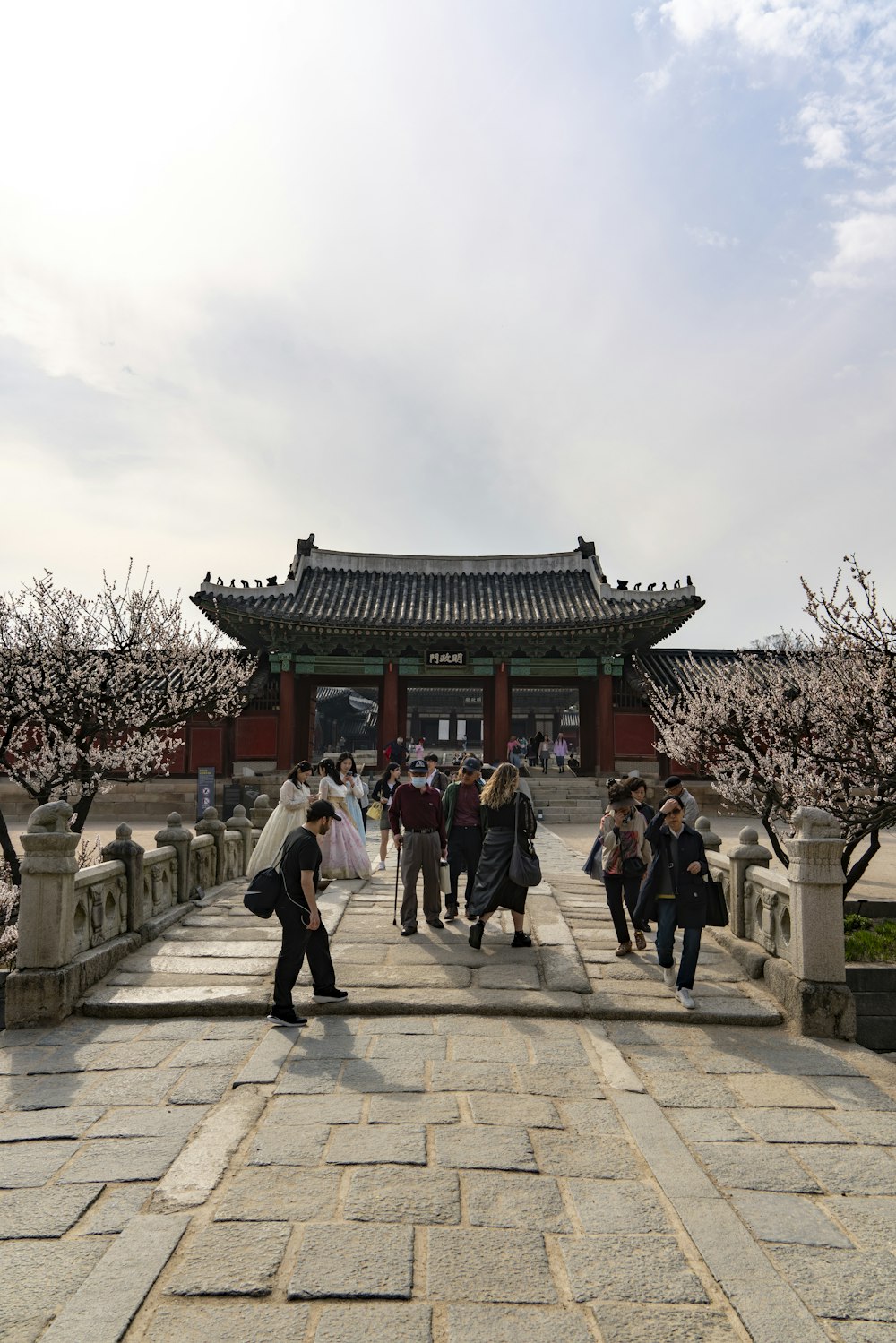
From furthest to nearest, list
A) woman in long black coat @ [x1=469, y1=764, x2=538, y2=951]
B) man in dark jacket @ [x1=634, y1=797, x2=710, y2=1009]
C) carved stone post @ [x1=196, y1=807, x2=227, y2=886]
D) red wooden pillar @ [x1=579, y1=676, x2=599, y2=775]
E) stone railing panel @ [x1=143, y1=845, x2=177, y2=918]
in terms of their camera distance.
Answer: red wooden pillar @ [x1=579, y1=676, x2=599, y2=775]
carved stone post @ [x1=196, y1=807, x2=227, y2=886]
stone railing panel @ [x1=143, y1=845, x2=177, y2=918]
woman in long black coat @ [x1=469, y1=764, x2=538, y2=951]
man in dark jacket @ [x1=634, y1=797, x2=710, y2=1009]

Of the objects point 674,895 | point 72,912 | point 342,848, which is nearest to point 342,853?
point 342,848

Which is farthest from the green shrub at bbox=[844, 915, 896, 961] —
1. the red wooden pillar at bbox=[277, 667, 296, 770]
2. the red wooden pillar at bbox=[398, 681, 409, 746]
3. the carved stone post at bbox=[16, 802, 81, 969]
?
the red wooden pillar at bbox=[398, 681, 409, 746]

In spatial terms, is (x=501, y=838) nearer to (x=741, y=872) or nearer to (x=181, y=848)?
(x=741, y=872)

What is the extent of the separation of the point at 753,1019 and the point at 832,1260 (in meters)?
2.80

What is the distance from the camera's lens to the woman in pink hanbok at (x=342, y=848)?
9883 mm

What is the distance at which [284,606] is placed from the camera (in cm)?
2431

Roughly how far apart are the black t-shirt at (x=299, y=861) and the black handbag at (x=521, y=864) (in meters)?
1.79

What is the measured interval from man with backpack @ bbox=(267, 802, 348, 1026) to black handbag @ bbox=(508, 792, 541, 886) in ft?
5.57

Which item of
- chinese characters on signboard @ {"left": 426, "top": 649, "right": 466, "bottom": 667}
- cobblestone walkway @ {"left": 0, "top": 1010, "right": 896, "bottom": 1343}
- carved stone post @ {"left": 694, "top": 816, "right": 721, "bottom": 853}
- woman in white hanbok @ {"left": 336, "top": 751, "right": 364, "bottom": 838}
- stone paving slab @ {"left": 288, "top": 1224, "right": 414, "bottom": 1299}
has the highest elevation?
chinese characters on signboard @ {"left": 426, "top": 649, "right": 466, "bottom": 667}

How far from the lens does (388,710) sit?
76.4ft

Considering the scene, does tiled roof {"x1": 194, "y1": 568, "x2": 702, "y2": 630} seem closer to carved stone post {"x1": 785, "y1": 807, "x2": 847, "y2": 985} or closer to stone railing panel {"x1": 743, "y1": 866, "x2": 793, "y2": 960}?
stone railing panel {"x1": 743, "y1": 866, "x2": 793, "y2": 960}

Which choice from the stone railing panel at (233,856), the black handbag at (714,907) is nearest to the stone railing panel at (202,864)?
the stone railing panel at (233,856)

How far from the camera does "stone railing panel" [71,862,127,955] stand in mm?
6153

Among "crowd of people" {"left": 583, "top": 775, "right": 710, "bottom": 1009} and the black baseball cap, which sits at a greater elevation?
the black baseball cap
